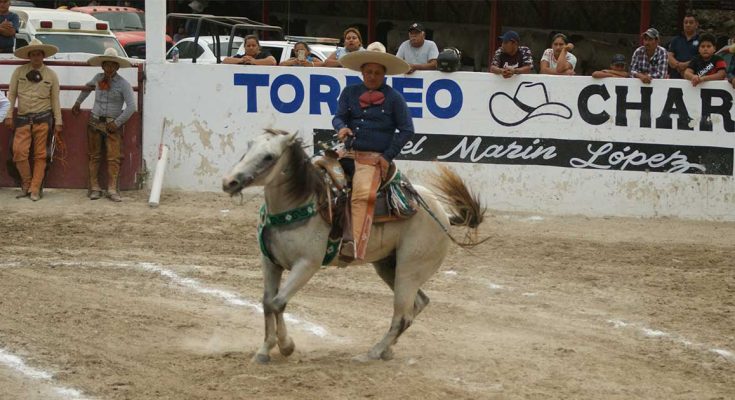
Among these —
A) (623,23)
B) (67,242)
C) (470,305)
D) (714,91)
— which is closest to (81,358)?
(470,305)

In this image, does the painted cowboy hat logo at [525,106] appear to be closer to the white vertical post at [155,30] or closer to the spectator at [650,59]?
the spectator at [650,59]

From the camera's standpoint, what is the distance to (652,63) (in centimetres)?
1482

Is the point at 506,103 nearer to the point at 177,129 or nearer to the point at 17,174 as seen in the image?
the point at 177,129

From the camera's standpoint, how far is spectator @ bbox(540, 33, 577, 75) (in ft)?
50.0

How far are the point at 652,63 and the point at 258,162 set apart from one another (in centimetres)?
850

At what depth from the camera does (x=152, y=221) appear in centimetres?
1398

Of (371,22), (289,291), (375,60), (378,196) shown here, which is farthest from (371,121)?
(371,22)

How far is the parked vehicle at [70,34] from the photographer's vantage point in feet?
67.8

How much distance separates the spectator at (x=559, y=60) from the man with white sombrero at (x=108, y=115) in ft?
17.6

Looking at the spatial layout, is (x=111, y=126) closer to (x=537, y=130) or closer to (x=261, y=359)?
(x=537, y=130)

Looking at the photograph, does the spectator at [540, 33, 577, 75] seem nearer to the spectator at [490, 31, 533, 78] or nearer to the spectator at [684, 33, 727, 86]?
the spectator at [490, 31, 533, 78]

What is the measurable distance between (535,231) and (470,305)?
3.77 m

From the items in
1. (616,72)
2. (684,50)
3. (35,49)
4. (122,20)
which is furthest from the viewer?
(122,20)

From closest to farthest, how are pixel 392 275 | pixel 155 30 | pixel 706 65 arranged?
pixel 392 275 → pixel 706 65 → pixel 155 30
